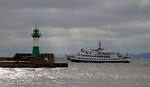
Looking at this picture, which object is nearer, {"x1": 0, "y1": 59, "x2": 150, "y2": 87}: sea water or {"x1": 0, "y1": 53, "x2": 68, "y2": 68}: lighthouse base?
{"x1": 0, "y1": 59, "x2": 150, "y2": 87}: sea water

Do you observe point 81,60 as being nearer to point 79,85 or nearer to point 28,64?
point 28,64

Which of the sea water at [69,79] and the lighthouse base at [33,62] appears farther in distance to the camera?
the lighthouse base at [33,62]

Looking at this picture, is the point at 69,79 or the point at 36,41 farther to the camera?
the point at 36,41

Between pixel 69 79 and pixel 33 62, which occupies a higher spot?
pixel 33 62

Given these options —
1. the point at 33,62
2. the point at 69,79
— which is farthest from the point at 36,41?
the point at 69,79

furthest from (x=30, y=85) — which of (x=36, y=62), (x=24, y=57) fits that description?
(x=24, y=57)

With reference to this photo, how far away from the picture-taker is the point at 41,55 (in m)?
113

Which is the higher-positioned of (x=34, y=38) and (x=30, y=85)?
(x=34, y=38)

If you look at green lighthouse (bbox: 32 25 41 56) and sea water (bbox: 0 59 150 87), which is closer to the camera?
sea water (bbox: 0 59 150 87)

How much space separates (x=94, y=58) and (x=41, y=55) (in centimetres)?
8605

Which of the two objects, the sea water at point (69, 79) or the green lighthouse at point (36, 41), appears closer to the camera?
the sea water at point (69, 79)

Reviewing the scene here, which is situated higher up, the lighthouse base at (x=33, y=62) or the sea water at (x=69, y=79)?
the lighthouse base at (x=33, y=62)

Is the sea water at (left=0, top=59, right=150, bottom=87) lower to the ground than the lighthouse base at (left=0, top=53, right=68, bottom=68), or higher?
lower

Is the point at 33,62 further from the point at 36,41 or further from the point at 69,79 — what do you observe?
the point at 69,79
